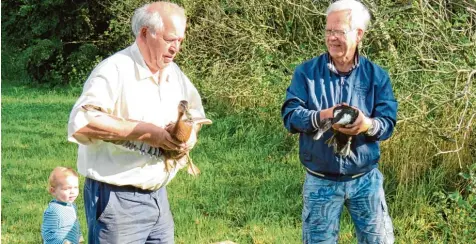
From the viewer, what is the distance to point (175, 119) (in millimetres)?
3447

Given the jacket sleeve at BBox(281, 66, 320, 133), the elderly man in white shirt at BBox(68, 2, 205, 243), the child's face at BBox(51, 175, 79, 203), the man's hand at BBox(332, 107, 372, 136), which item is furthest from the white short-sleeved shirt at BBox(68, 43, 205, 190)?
the child's face at BBox(51, 175, 79, 203)

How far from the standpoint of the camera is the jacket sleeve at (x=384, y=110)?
3.76 m

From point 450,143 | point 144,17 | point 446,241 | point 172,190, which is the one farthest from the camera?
point 172,190

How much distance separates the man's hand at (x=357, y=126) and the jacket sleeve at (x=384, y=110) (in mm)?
135

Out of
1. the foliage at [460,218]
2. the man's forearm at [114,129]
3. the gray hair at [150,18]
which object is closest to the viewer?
the man's forearm at [114,129]

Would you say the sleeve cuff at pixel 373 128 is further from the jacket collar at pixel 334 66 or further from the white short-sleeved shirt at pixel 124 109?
the white short-sleeved shirt at pixel 124 109

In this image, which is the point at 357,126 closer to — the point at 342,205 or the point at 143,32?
the point at 342,205

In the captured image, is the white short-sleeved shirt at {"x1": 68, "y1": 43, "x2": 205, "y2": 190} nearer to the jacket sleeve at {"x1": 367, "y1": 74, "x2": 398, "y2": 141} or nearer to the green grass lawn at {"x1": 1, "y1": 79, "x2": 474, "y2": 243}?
the jacket sleeve at {"x1": 367, "y1": 74, "x2": 398, "y2": 141}

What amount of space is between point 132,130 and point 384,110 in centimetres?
138

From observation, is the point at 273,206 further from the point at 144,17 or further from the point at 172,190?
the point at 144,17

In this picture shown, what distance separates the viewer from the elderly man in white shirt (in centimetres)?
318

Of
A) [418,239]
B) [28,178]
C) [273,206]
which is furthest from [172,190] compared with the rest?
[418,239]

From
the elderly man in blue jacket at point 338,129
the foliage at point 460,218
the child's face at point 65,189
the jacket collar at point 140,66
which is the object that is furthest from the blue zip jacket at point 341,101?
the child's face at point 65,189

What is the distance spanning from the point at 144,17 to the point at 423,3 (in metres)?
3.57
